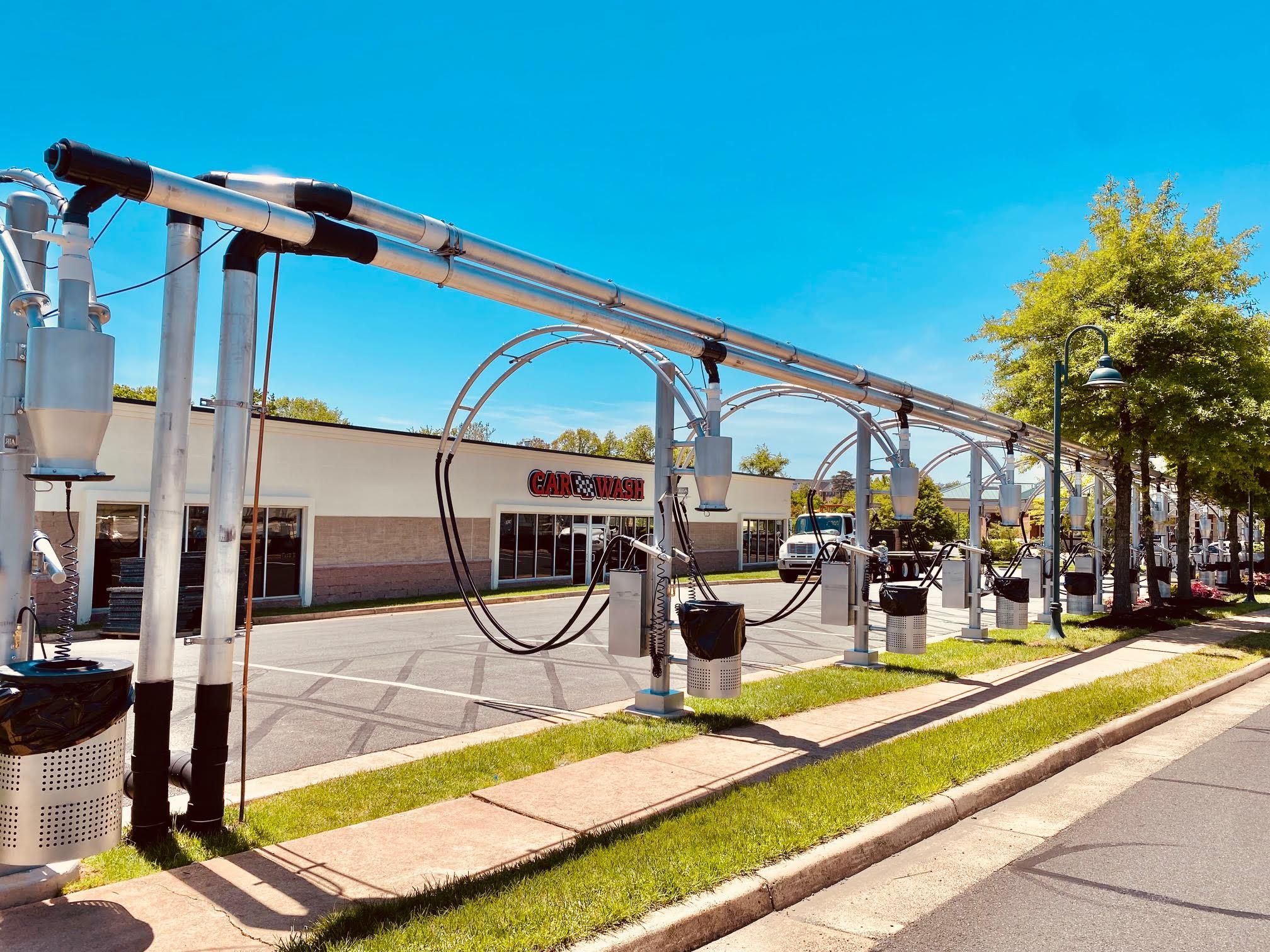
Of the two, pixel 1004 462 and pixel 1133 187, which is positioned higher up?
pixel 1133 187

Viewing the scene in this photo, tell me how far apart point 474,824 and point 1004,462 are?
13.4 m

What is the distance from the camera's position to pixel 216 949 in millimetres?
3926

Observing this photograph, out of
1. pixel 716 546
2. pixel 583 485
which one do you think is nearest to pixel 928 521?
pixel 716 546

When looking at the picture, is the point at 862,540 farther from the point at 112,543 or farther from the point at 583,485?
the point at 583,485

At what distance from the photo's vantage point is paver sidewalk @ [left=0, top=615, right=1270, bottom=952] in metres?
4.11

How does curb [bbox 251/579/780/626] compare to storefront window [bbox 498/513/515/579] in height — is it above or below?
below

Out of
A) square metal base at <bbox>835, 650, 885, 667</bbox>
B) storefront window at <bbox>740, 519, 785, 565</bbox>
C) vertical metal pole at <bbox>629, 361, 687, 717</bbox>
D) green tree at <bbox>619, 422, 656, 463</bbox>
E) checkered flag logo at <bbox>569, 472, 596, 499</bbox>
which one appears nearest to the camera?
vertical metal pole at <bbox>629, 361, 687, 717</bbox>

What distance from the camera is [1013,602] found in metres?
14.1

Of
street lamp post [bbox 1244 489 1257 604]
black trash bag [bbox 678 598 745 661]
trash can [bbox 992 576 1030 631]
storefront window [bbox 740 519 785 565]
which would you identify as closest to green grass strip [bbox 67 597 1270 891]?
black trash bag [bbox 678 598 745 661]

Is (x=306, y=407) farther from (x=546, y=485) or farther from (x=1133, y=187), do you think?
(x=1133, y=187)

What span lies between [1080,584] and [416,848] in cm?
1729

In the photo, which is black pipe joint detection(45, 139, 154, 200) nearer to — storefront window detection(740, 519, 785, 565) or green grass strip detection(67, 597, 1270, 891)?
green grass strip detection(67, 597, 1270, 891)

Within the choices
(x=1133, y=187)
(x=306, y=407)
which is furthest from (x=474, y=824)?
(x=306, y=407)

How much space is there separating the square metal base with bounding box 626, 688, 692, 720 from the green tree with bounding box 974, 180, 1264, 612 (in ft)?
44.0
